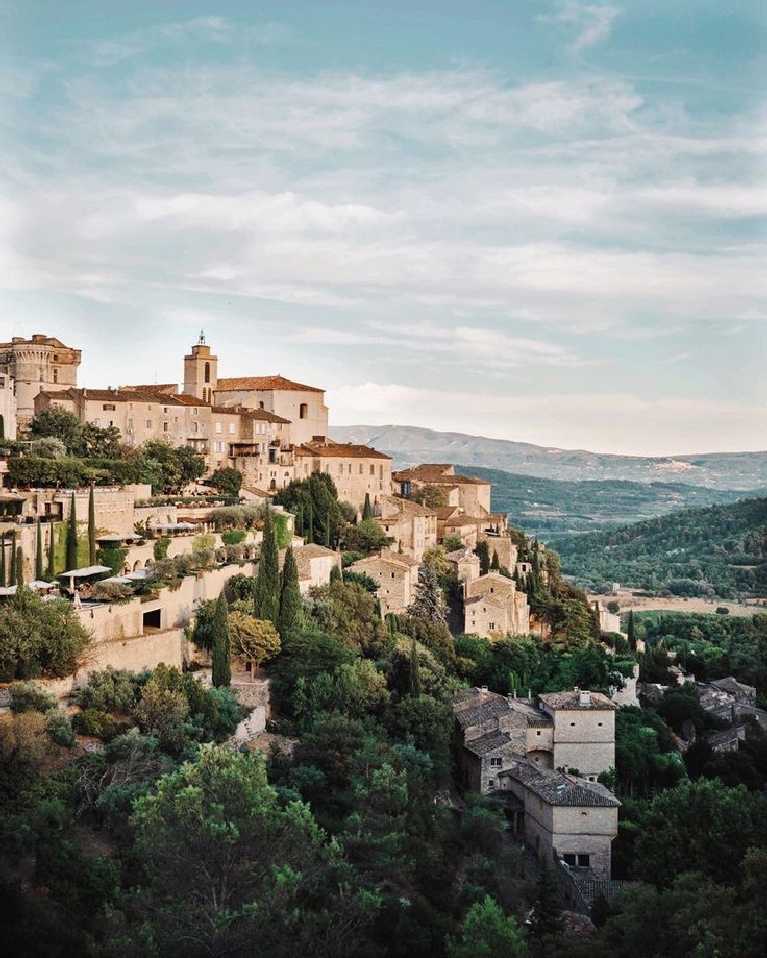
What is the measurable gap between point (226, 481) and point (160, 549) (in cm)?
1152

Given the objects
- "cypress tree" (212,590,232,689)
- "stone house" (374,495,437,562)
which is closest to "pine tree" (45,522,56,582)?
"cypress tree" (212,590,232,689)

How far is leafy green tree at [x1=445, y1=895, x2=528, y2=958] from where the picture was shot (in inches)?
591

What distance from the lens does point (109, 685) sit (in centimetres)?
2152

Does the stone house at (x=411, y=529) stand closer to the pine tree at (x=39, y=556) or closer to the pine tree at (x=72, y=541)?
the pine tree at (x=72, y=541)

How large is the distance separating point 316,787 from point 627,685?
55.9 ft

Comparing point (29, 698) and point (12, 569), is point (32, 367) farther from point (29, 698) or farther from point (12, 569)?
point (29, 698)

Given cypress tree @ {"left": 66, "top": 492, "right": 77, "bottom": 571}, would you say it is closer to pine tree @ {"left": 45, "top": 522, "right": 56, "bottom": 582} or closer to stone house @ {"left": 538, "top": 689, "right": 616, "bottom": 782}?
pine tree @ {"left": 45, "top": 522, "right": 56, "bottom": 582}

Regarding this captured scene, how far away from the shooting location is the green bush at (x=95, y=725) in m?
20.2

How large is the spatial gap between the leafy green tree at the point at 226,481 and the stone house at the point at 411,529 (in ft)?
19.7

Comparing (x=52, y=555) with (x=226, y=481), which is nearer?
(x=52, y=555)

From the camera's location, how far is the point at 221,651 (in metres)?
24.3

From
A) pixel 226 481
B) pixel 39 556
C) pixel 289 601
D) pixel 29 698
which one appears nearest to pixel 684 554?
pixel 226 481

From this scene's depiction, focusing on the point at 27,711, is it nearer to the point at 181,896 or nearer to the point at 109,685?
the point at 109,685

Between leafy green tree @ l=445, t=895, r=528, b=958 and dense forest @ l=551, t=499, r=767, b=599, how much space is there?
8399cm
